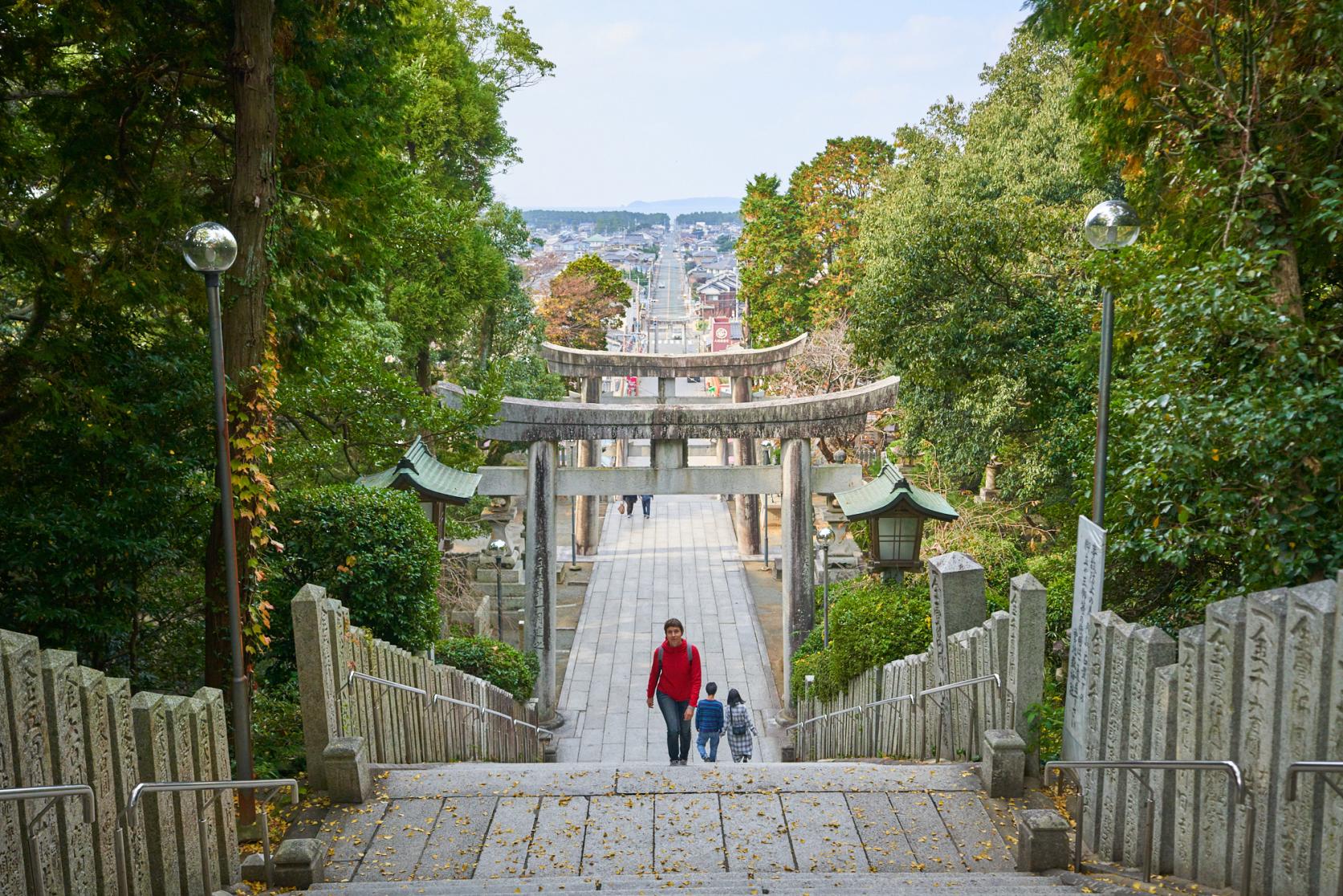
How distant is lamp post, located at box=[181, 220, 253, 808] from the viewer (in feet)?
19.3

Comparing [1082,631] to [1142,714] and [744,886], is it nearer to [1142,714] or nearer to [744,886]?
[1142,714]

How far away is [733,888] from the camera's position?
16.7 feet

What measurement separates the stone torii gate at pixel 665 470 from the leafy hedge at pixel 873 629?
3274mm

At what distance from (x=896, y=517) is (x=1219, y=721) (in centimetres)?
678

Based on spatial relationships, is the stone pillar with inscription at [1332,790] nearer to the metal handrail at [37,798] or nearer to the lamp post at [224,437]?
Answer: the metal handrail at [37,798]

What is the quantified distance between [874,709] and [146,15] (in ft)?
27.2

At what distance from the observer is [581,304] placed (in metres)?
42.3

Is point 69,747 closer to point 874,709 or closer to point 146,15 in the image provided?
point 146,15

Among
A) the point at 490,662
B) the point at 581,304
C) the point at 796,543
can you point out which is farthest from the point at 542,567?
the point at 581,304

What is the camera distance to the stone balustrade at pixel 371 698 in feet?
21.4

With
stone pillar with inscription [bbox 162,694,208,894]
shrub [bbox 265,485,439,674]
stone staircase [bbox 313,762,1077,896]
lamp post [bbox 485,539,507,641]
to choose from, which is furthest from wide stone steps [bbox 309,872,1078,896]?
lamp post [bbox 485,539,507,641]

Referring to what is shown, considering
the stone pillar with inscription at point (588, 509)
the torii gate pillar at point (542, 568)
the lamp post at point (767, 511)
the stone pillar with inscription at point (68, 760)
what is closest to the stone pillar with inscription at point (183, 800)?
the stone pillar with inscription at point (68, 760)

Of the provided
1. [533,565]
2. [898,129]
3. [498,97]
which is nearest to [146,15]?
[533,565]

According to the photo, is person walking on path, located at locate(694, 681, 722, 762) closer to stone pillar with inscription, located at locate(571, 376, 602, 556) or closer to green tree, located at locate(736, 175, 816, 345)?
stone pillar with inscription, located at locate(571, 376, 602, 556)
